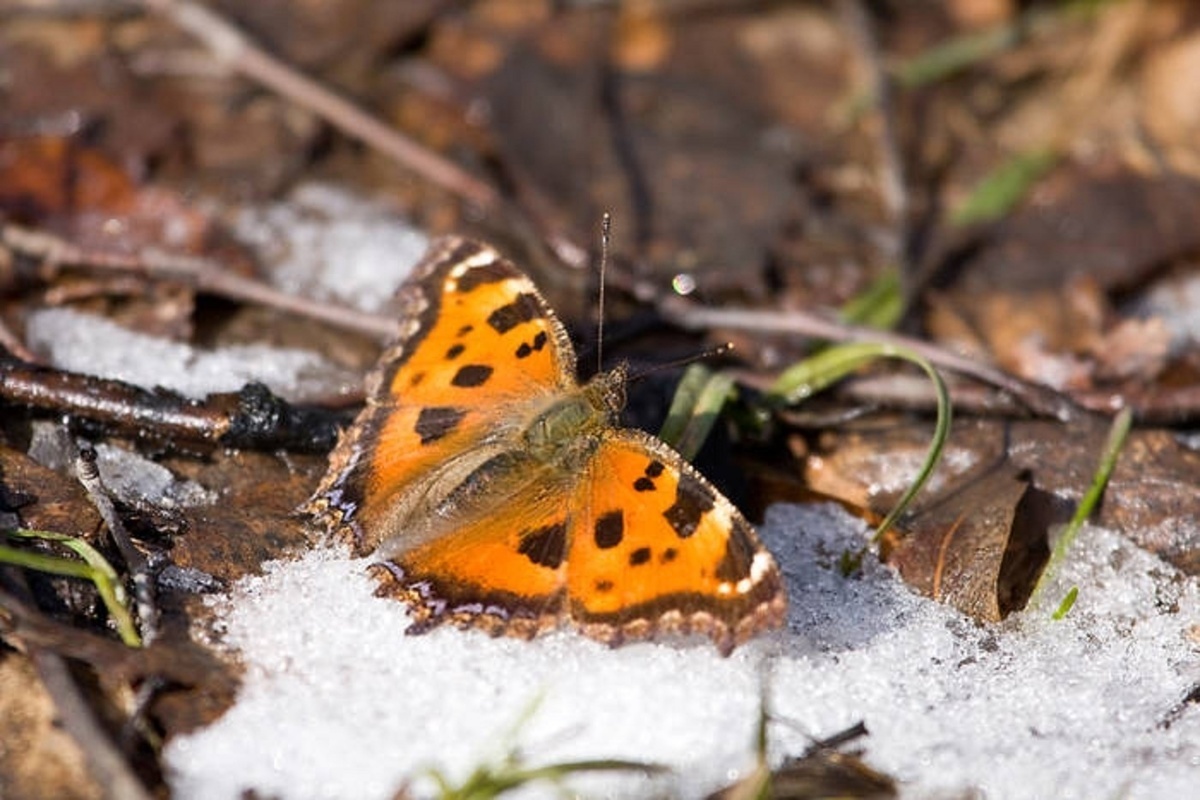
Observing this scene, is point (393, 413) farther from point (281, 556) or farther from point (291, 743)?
point (291, 743)

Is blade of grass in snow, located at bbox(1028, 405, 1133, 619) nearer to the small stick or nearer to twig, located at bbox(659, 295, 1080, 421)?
twig, located at bbox(659, 295, 1080, 421)

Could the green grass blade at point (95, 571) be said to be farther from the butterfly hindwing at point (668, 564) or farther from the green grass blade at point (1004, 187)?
the green grass blade at point (1004, 187)

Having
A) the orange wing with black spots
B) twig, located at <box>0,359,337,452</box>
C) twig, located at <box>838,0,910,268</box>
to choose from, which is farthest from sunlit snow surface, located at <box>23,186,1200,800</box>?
twig, located at <box>838,0,910,268</box>

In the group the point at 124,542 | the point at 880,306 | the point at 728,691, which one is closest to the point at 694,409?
the point at 728,691

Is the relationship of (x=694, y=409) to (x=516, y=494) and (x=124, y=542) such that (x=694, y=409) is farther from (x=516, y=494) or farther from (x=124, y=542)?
(x=124, y=542)

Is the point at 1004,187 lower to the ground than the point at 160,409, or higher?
higher

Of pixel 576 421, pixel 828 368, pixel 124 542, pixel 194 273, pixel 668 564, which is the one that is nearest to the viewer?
pixel 668 564
